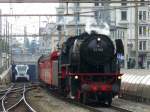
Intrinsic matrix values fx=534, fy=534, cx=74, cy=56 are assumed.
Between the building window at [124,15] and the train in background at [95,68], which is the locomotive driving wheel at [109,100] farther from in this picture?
the building window at [124,15]

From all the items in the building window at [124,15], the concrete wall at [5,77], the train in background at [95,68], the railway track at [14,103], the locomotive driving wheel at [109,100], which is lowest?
the concrete wall at [5,77]

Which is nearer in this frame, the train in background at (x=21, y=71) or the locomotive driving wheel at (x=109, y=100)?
the locomotive driving wheel at (x=109, y=100)

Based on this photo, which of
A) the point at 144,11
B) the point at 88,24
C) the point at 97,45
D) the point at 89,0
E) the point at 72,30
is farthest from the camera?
the point at 144,11

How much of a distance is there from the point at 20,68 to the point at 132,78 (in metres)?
51.1

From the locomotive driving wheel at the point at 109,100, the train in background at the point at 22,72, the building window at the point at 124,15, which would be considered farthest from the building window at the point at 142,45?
the locomotive driving wheel at the point at 109,100

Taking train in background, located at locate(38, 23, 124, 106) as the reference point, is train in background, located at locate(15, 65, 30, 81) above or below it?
below

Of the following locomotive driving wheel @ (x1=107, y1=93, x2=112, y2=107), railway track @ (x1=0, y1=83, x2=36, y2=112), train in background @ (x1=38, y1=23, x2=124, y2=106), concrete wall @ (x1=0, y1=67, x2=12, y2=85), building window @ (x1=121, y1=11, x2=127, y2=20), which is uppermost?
building window @ (x1=121, y1=11, x2=127, y2=20)

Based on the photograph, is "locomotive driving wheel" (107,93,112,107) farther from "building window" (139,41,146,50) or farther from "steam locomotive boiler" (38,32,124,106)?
"building window" (139,41,146,50)

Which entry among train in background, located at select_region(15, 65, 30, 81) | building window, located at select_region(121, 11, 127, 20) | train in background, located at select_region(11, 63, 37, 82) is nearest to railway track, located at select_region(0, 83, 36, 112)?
train in background, located at select_region(15, 65, 30, 81)

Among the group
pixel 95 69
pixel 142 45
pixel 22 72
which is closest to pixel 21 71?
pixel 22 72

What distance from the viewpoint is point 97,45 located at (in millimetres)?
25281

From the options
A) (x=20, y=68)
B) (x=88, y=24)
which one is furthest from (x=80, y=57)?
(x=20, y=68)

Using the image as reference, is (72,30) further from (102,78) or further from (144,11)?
(102,78)

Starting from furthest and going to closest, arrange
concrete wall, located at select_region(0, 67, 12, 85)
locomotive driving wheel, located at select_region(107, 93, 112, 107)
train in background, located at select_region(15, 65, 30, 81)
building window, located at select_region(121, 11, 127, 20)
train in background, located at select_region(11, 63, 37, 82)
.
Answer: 1. building window, located at select_region(121, 11, 127, 20)
2. train in background, located at select_region(11, 63, 37, 82)
3. train in background, located at select_region(15, 65, 30, 81)
4. concrete wall, located at select_region(0, 67, 12, 85)
5. locomotive driving wheel, located at select_region(107, 93, 112, 107)
